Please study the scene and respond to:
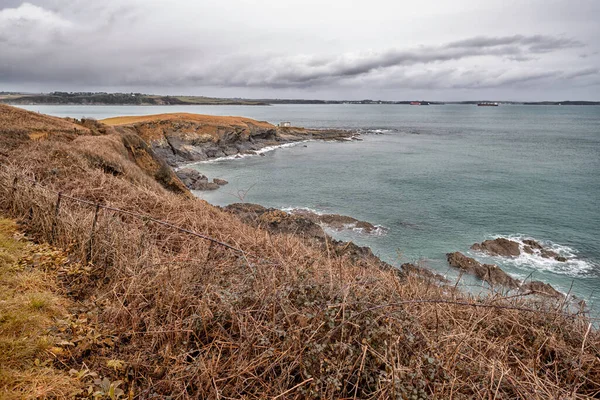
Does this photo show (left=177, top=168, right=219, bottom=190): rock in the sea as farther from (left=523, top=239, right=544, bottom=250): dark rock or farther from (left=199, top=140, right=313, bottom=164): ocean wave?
(left=523, top=239, right=544, bottom=250): dark rock

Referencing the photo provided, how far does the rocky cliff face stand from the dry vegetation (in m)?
32.9

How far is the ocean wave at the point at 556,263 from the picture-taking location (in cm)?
1553

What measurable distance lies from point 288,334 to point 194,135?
4374 cm

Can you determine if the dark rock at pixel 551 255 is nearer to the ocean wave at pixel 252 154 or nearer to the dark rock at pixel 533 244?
the dark rock at pixel 533 244

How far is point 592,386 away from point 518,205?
2498cm

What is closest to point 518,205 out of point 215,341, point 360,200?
point 360,200

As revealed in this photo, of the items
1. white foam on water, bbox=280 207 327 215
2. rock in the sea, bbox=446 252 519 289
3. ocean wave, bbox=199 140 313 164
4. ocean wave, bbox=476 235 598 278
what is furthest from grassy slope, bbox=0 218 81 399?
ocean wave, bbox=199 140 313 164

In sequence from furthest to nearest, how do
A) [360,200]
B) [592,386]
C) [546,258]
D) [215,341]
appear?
1. [360,200]
2. [546,258]
3. [592,386]
4. [215,341]

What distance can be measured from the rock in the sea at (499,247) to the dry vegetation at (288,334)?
14.4 metres

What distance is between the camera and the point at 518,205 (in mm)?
24469

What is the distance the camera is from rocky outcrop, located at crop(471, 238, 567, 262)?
1717 centimetres

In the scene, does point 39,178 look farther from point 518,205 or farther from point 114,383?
point 518,205

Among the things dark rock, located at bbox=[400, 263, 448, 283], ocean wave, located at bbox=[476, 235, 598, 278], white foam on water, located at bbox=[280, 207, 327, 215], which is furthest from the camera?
white foam on water, located at bbox=[280, 207, 327, 215]

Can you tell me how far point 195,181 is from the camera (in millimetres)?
29906
